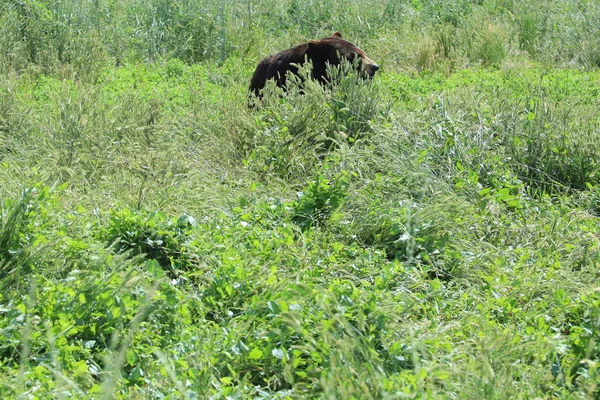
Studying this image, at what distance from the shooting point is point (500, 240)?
5441mm

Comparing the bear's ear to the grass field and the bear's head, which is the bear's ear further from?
the grass field

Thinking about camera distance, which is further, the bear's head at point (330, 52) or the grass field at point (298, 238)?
the bear's head at point (330, 52)

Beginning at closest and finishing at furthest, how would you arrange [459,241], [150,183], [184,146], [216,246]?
[216,246]
[459,241]
[150,183]
[184,146]

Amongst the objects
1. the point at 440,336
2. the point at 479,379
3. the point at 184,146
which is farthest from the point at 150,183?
the point at 479,379

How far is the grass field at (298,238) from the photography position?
3.45 meters

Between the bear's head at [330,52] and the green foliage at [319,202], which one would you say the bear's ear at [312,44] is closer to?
the bear's head at [330,52]

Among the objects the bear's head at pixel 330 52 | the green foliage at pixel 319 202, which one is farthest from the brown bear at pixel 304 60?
the green foliage at pixel 319 202

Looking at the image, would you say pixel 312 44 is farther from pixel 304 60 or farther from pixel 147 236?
pixel 147 236

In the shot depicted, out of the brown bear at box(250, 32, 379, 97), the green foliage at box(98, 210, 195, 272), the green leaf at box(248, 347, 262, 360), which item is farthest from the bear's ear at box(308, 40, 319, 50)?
the green leaf at box(248, 347, 262, 360)

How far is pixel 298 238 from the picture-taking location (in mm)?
5141

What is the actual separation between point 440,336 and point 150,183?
2744mm

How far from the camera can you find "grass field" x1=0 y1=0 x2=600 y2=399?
3447mm

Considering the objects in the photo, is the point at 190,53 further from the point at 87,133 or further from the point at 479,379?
the point at 479,379

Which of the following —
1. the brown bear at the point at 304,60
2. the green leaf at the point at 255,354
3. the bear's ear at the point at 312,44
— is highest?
the green leaf at the point at 255,354
